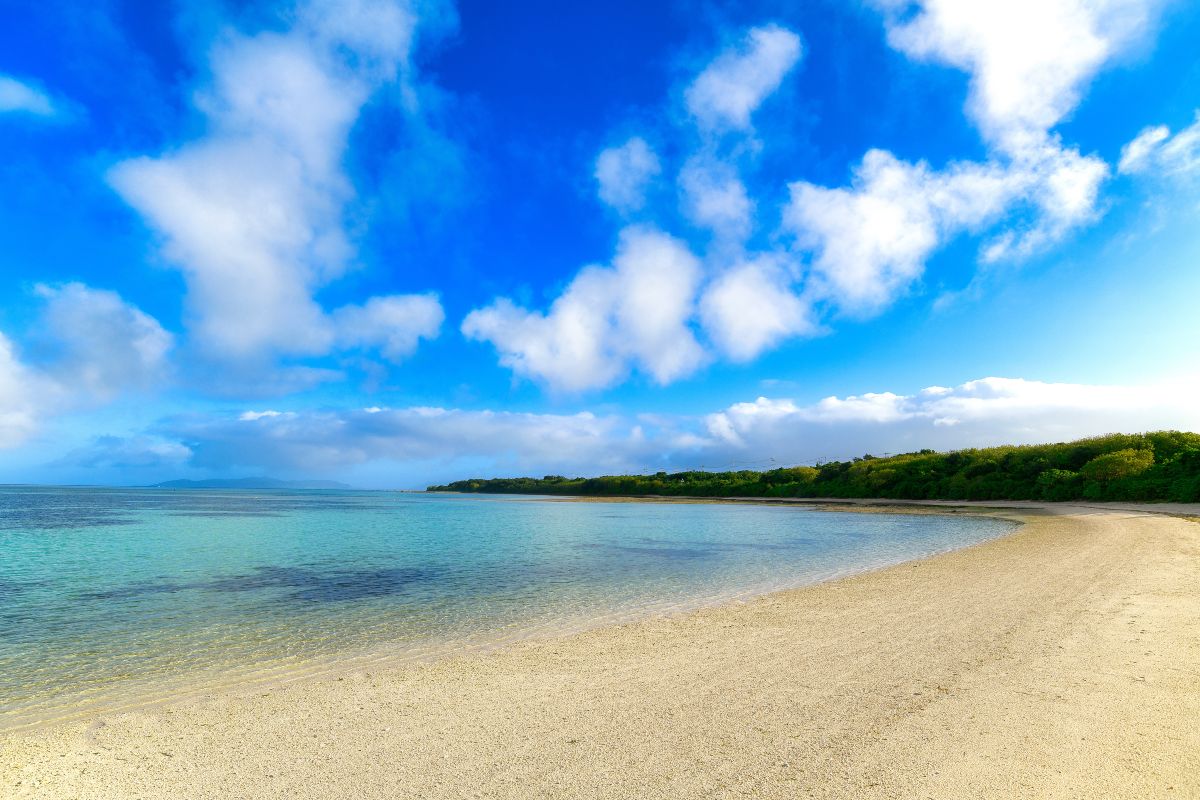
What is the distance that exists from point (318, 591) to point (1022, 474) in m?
84.6

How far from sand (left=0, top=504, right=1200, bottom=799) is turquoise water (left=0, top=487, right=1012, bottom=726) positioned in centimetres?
223

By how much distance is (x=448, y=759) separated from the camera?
585 centimetres

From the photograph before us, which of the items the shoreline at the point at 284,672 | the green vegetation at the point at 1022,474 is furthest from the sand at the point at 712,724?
the green vegetation at the point at 1022,474

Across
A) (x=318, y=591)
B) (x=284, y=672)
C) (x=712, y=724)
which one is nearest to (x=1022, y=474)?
(x=318, y=591)

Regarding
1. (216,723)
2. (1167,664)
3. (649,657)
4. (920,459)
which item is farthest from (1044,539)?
(920,459)

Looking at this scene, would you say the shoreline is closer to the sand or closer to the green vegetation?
the sand

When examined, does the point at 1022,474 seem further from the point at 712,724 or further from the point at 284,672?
the point at 284,672

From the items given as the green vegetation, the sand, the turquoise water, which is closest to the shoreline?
the turquoise water

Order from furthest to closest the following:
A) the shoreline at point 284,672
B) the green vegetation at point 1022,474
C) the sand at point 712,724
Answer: the green vegetation at point 1022,474 → the shoreline at point 284,672 → the sand at point 712,724

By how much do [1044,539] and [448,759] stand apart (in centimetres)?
3135

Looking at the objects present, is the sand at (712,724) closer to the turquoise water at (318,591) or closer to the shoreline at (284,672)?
the shoreline at (284,672)

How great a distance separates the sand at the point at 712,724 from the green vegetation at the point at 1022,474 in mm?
57178

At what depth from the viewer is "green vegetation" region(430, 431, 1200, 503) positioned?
53.8 m

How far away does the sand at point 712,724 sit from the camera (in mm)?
5242
